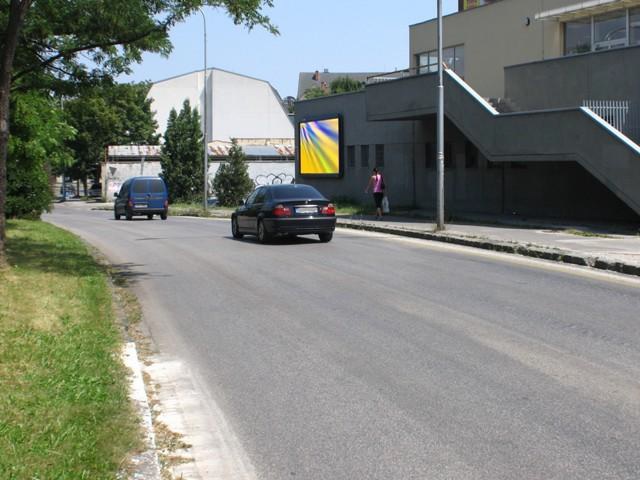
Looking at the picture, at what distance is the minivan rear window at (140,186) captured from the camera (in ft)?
124

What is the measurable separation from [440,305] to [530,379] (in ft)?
13.0

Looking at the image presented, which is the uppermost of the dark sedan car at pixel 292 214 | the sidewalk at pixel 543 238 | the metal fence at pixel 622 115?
the metal fence at pixel 622 115

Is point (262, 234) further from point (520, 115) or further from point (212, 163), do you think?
point (212, 163)

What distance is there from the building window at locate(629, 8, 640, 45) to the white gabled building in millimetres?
63106

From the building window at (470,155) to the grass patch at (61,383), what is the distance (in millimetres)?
20445

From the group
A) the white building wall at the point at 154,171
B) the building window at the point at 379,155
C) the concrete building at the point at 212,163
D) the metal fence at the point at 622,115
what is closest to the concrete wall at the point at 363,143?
the building window at the point at 379,155

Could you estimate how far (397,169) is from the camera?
3522cm

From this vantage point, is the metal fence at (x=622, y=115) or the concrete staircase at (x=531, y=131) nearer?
the concrete staircase at (x=531, y=131)

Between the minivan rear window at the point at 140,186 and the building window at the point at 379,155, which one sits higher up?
the building window at the point at 379,155

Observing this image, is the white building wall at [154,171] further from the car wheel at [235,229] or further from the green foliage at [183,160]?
the car wheel at [235,229]

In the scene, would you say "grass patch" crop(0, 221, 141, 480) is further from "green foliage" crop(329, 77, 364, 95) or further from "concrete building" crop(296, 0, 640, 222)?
"green foliage" crop(329, 77, 364, 95)

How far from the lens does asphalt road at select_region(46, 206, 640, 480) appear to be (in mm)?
5328

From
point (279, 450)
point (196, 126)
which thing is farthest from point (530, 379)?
point (196, 126)

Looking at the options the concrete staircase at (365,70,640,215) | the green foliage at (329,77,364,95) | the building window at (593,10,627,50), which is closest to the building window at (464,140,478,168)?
the concrete staircase at (365,70,640,215)
